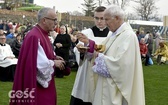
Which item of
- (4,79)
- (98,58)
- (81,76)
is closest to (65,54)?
(4,79)

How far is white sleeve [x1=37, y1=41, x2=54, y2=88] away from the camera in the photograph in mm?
3801

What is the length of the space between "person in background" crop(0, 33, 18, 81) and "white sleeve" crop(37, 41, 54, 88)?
6572mm

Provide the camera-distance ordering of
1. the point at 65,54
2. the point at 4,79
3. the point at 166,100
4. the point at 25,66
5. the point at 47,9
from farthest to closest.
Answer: the point at 65,54 → the point at 4,79 → the point at 166,100 → the point at 47,9 → the point at 25,66

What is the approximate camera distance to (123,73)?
13.0 ft

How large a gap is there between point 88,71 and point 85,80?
15cm

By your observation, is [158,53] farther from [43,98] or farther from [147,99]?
[43,98]

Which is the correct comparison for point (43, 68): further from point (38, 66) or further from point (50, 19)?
point (50, 19)

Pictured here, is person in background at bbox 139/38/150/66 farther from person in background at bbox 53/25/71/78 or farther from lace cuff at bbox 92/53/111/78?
lace cuff at bbox 92/53/111/78

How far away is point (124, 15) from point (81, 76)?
48.8 inches

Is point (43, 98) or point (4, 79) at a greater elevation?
point (43, 98)

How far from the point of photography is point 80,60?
15.6 ft

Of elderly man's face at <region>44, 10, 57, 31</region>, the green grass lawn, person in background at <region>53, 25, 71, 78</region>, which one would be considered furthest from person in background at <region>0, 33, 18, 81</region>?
elderly man's face at <region>44, 10, 57, 31</region>

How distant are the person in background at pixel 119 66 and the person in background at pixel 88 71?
1.41 ft

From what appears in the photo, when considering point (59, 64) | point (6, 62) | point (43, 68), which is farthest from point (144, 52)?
point (43, 68)
